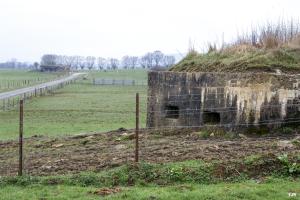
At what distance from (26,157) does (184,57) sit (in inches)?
267

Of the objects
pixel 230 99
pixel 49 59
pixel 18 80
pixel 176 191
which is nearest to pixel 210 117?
pixel 230 99

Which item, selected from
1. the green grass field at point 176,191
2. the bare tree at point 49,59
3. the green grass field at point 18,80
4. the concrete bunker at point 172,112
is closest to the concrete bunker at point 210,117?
the concrete bunker at point 172,112

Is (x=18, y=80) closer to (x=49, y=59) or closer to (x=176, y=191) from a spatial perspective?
(x=176, y=191)

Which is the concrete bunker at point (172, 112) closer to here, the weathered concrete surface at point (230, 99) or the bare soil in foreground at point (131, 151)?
the weathered concrete surface at point (230, 99)

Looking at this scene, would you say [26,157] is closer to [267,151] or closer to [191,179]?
[191,179]

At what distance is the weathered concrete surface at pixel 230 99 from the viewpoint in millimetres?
11867

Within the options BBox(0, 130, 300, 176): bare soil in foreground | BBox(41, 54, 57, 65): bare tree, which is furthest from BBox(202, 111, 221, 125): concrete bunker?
BBox(41, 54, 57, 65): bare tree

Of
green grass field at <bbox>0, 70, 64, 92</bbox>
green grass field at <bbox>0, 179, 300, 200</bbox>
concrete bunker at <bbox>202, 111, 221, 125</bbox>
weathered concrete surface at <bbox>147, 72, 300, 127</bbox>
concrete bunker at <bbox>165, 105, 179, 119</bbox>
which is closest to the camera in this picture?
green grass field at <bbox>0, 179, 300, 200</bbox>

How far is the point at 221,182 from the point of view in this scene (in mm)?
8523

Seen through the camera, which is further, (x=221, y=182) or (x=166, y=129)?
(x=166, y=129)

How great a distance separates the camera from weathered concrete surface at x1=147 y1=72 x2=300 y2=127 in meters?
11.9

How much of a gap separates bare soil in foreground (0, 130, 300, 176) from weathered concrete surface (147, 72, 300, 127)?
570 mm

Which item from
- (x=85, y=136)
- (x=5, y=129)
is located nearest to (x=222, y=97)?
(x=85, y=136)

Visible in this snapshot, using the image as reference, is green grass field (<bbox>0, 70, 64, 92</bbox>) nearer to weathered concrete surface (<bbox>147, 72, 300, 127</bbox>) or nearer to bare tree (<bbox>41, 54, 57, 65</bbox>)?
weathered concrete surface (<bbox>147, 72, 300, 127</bbox>)
